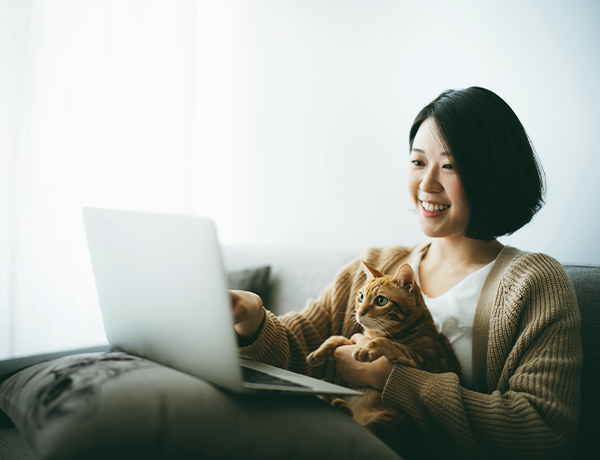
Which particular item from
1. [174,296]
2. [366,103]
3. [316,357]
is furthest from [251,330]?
[366,103]

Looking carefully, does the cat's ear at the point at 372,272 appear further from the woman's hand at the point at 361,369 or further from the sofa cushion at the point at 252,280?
the sofa cushion at the point at 252,280

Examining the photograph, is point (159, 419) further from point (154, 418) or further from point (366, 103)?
point (366, 103)

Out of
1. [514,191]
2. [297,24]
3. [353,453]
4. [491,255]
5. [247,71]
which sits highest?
[297,24]

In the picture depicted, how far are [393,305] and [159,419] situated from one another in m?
0.58

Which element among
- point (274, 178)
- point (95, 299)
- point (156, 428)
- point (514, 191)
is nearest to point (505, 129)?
point (514, 191)

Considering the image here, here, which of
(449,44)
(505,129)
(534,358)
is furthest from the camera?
(449,44)

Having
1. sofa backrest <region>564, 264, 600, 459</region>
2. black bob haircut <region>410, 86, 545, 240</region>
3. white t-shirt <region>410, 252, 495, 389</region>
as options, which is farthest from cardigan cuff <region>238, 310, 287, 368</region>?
sofa backrest <region>564, 264, 600, 459</region>

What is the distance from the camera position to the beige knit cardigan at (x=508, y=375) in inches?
27.6

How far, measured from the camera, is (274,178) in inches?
88.7

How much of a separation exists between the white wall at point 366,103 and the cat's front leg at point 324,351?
2.54ft

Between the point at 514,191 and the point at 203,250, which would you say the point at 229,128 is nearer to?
the point at 514,191

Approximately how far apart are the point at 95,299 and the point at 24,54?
1201 mm

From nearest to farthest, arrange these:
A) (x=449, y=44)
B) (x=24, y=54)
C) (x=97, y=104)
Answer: (x=449, y=44) → (x=24, y=54) → (x=97, y=104)

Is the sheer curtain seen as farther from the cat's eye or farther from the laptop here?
the cat's eye
